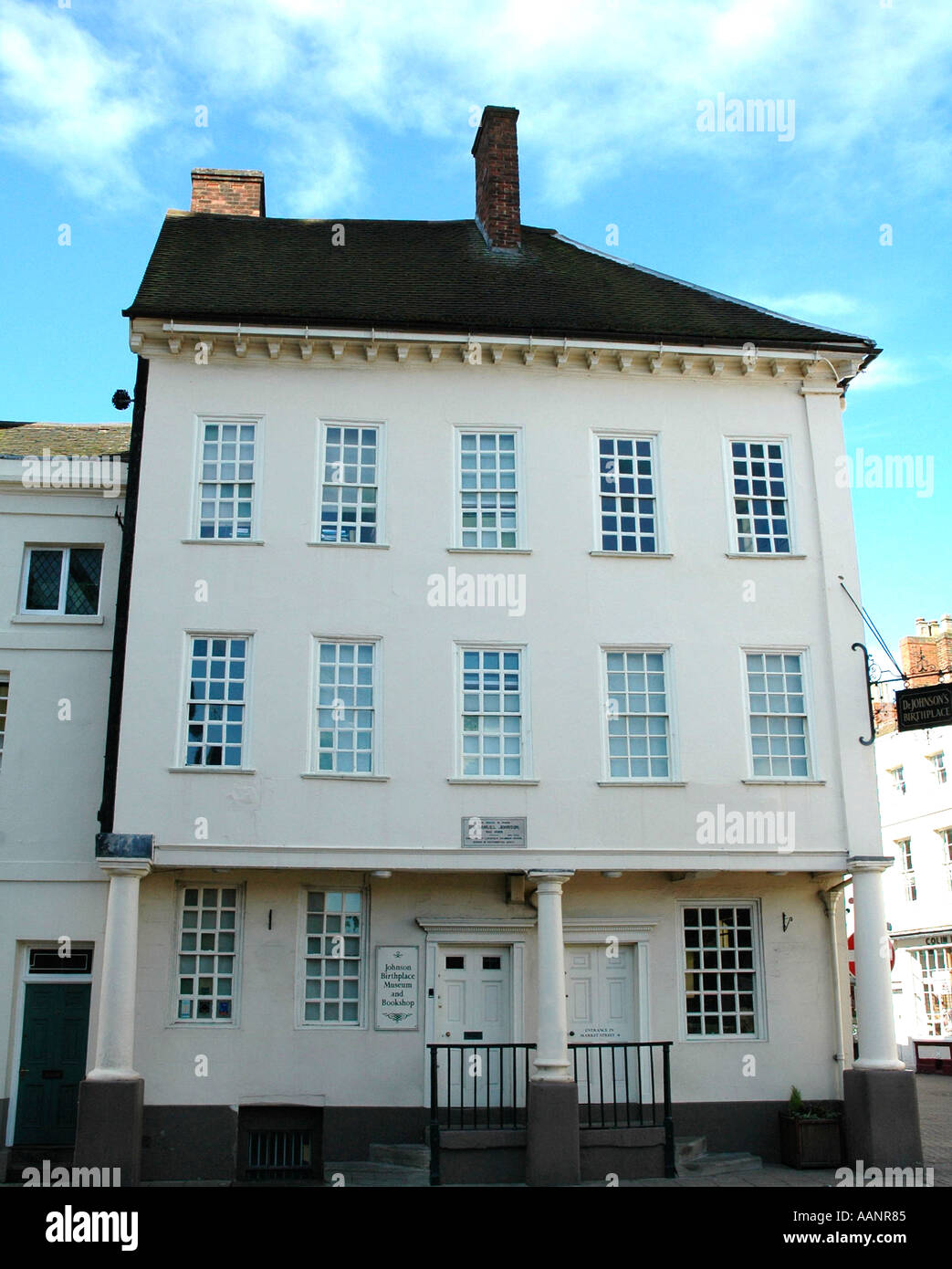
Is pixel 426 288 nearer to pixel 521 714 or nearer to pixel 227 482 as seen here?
pixel 227 482

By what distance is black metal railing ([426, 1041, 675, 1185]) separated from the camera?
14547 millimetres

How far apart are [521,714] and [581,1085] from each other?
480 cm

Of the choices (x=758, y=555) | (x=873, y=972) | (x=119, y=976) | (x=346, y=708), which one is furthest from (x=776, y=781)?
(x=119, y=976)

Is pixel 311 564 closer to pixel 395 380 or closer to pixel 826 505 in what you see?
pixel 395 380

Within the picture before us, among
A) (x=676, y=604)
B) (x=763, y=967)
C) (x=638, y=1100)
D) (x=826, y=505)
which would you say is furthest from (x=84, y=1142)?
(x=826, y=505)

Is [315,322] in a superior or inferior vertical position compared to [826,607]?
superior

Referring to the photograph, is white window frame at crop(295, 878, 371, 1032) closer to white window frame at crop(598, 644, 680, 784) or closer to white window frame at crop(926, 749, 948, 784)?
white window frame at crop(598, 644, 680, 784)

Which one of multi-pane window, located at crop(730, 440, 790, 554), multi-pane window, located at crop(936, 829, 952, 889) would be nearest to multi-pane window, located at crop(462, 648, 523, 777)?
multi-pane window, located at crop(730, 440, 790, 554)

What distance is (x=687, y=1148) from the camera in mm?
14758

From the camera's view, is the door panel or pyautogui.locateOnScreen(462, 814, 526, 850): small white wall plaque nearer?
pyautogui.locateOnScreen(462, 814, 526, 850): small white wall plaque

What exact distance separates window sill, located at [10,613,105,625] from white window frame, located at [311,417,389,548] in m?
3.32

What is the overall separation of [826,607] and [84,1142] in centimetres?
1138

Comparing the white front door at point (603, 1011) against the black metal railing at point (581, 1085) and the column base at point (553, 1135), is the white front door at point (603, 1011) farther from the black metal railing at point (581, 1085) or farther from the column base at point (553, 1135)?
the column base at point (553, 1135)

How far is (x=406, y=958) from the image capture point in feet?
50.9
